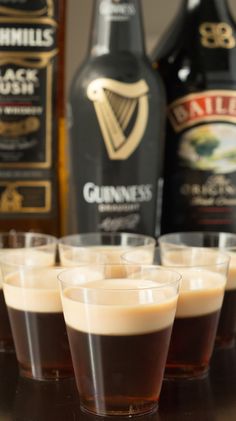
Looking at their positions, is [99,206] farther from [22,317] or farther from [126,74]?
[22,317]

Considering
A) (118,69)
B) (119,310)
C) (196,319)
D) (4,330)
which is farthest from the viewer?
(118,69)

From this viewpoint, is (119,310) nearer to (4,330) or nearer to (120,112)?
(4,330)

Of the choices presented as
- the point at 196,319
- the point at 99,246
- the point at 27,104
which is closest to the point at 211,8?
the point at 27,104

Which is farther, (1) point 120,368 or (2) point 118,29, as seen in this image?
(2) point 118,29

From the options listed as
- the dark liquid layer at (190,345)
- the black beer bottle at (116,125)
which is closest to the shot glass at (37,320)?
the dark liquid layer at (190,345)

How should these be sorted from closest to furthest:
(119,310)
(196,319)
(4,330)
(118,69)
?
(119,310) < (196,319) < (4,330) < (118,69)

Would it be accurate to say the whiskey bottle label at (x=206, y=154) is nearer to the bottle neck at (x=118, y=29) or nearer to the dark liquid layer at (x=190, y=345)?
the bottle neck at (x=118, y=29)

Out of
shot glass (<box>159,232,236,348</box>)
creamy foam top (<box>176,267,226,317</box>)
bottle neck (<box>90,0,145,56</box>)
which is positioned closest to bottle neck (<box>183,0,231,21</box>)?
bottle neck (<box>90,0,145,56</box>)

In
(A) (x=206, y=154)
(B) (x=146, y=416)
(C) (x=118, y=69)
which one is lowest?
(B) (x=146, y=416)
